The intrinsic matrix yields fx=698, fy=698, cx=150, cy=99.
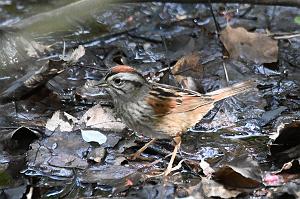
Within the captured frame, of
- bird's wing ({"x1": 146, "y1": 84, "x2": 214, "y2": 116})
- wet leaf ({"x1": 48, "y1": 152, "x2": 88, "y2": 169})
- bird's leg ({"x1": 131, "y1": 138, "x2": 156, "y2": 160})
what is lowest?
bird's leg ({"x1": 131, "y1": 138, "x2": 156, "y2": 160})

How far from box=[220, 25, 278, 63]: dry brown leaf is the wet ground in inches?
1.9

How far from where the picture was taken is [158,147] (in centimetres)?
573

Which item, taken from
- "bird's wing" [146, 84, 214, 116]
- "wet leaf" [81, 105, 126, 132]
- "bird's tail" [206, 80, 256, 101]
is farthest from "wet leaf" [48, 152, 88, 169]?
"bird's tail" [206, 80, 256, 101]

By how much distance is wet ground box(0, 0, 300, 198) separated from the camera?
5.00 m

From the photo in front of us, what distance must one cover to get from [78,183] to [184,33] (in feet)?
11.3

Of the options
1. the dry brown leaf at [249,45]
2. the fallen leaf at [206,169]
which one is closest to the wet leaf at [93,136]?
the fallen leaf at [206,169]

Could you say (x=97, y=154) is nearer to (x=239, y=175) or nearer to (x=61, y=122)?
(x=61, y=122)

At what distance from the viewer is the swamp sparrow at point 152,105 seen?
549 centimetres

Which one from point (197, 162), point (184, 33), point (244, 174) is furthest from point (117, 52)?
point (244, 174)

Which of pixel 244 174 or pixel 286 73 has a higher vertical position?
pixel 244 174

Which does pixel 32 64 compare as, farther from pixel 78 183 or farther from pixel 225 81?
pixel 78 183

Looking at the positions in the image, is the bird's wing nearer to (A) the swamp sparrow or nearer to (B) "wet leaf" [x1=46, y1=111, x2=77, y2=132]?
(A) the swamp sparrow

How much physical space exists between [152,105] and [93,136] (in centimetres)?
59

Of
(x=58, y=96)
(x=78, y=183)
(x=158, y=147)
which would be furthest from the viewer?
(x=58, y=96)
